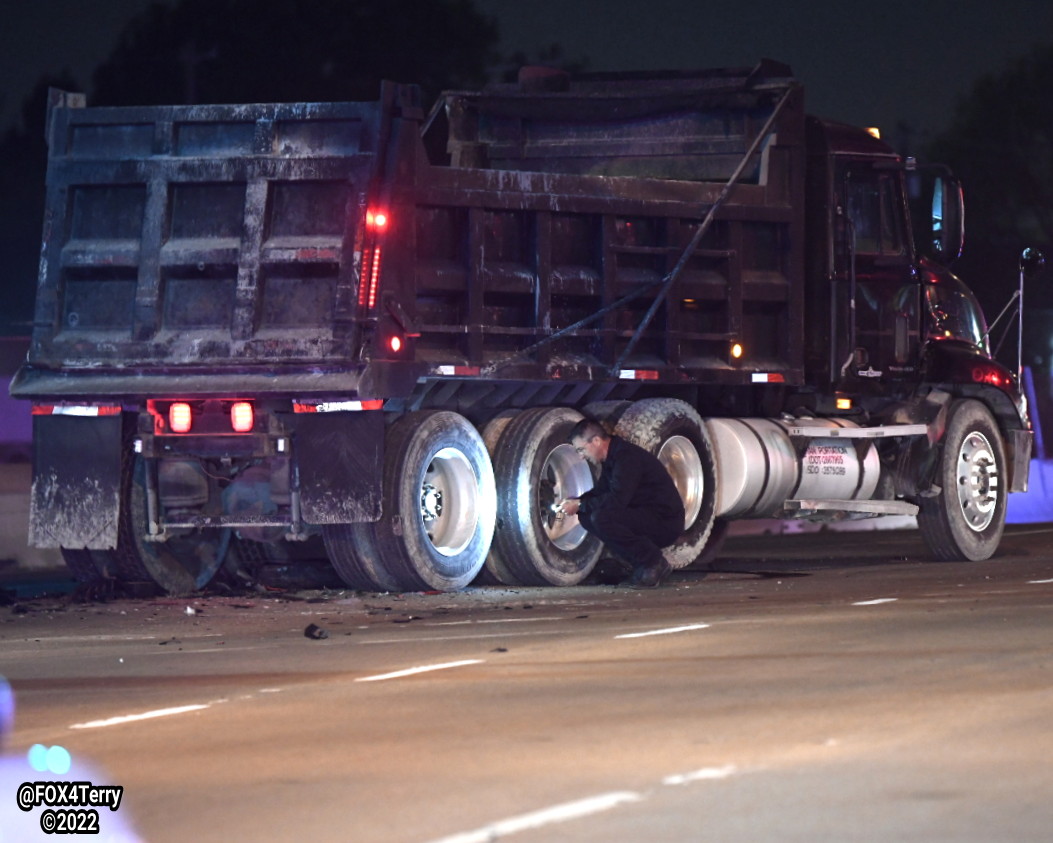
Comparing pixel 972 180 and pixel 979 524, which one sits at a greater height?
pixel 972 180

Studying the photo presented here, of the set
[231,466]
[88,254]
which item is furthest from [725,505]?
[88,254]

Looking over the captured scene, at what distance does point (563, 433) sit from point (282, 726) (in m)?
7.80

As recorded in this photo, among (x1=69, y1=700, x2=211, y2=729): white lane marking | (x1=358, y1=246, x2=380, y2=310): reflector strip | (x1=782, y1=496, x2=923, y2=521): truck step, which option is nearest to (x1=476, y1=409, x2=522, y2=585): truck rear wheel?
(x1=358, y1=246, x2=380, y2=310): reflector strip

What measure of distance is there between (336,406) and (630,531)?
2665 mm

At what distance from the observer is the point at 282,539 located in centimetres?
1535

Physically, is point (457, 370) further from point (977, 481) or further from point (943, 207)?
point (977, 481)

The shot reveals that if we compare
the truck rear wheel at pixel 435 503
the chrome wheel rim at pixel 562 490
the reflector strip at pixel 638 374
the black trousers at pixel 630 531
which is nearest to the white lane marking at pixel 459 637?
the truck rear wheel at pixel 435 503

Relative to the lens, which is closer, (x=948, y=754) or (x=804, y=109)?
(x=948, y=754)

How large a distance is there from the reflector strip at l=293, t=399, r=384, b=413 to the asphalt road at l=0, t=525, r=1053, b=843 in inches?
52.7

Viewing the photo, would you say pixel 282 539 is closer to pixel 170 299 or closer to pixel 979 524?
pixel 170 299

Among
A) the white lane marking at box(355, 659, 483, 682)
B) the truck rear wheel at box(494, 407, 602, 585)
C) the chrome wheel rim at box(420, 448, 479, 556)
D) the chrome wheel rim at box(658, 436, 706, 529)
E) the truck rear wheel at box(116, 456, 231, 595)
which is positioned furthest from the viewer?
the chrome wheel rim at box(658, 436, 706, 529)

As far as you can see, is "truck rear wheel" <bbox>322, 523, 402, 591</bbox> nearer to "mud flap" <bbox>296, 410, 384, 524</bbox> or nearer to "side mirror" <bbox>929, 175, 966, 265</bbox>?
"mud flap" <bbox>296, 410, 384, 524</bbox>

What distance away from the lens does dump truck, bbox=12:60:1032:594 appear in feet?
47.2

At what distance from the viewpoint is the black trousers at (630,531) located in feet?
51.2
